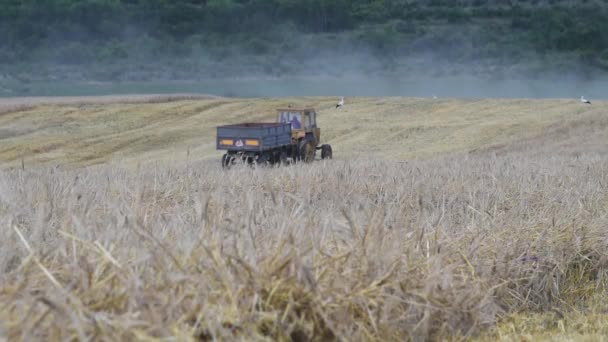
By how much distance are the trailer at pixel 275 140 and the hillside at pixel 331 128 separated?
1548 mm

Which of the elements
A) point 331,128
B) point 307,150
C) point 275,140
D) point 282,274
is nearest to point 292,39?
point 331,128

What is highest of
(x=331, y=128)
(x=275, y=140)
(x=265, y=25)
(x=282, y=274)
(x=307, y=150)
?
(x=265, y=25)

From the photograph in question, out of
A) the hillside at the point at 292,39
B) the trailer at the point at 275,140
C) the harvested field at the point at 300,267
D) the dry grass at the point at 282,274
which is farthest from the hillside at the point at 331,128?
the hillside at the point at 292,39

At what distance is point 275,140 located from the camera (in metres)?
20.2

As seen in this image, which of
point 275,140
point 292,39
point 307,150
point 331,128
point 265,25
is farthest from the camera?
point 265,25

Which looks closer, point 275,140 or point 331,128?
point 275,140

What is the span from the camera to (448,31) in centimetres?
6906

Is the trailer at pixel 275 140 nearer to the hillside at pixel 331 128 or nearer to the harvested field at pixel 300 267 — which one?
the hillside at pixel 331 128

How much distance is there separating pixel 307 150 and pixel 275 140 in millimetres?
1923

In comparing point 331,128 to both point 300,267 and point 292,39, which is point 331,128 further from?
point 292,39

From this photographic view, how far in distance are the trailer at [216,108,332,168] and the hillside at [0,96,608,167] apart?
5.08 feet

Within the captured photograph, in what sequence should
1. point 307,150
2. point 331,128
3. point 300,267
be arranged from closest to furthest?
point 300,267 < point 307,150 < point 331,128

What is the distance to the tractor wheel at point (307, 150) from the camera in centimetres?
2166

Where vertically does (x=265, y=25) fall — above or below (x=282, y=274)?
above
